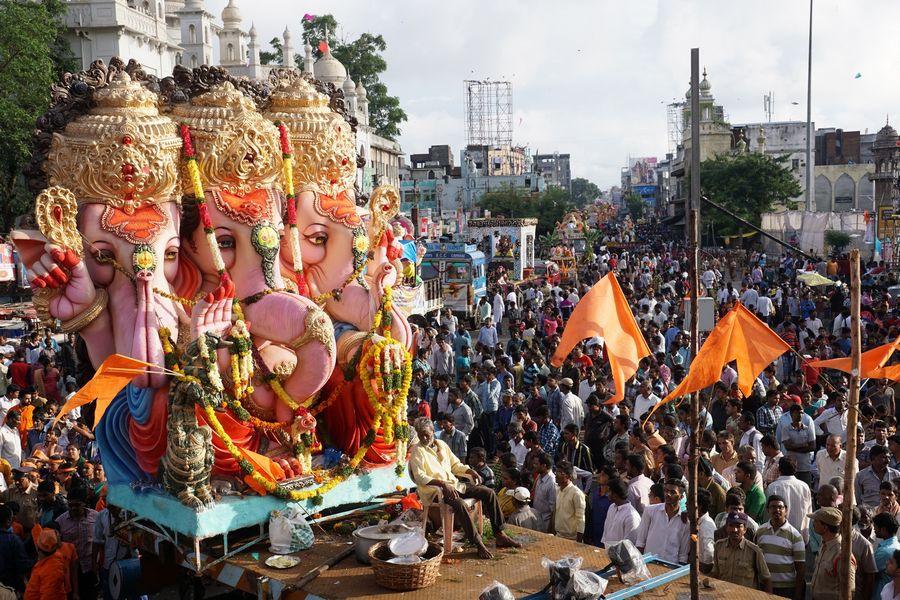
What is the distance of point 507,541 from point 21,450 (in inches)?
279

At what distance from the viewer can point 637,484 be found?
25.8ft

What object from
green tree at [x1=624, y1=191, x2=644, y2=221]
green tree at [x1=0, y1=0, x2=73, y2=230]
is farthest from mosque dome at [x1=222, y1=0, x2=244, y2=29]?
green tree at [x1=624, y1=191, x2=644, y2=221]

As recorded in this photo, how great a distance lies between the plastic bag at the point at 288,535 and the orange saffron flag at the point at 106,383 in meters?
1.55

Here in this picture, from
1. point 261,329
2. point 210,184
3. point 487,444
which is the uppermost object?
point 210,184

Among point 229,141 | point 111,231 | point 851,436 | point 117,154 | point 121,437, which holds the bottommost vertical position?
point 121,437

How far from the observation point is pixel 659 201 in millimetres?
101625

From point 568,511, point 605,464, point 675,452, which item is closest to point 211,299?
point 568,511

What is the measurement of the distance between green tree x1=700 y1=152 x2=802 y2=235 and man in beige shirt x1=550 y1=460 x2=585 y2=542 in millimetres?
36196

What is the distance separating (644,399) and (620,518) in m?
3.93

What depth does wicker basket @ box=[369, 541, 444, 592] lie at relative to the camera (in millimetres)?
6332

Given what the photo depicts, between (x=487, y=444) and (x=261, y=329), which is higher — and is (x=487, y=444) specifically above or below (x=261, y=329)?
below

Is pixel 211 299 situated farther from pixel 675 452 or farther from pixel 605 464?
pixel 675 452

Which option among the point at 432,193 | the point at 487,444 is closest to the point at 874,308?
the point at 487,444

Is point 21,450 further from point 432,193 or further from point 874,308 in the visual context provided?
point 432,193
